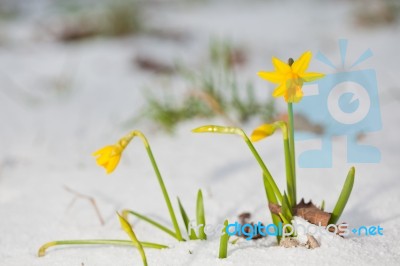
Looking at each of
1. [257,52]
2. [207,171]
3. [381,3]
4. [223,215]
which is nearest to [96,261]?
[223,215]

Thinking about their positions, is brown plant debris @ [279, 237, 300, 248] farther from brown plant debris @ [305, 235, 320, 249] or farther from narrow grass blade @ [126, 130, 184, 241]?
narrow grass blade @ [126, 130, 184, 241]

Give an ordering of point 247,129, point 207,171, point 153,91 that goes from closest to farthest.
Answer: point 207,171 → point 247,129 → point 153,91

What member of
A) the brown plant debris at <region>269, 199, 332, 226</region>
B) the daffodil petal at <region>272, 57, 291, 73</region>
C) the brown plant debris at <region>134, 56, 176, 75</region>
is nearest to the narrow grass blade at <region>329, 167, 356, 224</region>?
the brown plant debris at <region>269, 199, 332, 226</region>

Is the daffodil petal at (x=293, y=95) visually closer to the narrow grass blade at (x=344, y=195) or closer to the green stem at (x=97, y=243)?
the narrow grass blade at (x=344, y=195)

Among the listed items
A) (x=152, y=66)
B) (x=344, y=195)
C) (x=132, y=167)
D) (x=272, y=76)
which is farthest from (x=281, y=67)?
(x=152, y=66)

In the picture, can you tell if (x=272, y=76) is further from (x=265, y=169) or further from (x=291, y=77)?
(x=265, y=169)

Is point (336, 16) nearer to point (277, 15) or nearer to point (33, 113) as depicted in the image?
point (277, 15)
